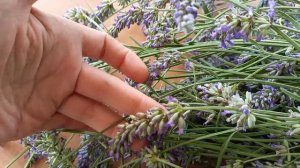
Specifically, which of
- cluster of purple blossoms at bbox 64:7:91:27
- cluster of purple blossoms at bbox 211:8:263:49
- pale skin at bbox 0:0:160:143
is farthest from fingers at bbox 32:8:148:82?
cluster of purple blossoms at bbox 211:8:263:49

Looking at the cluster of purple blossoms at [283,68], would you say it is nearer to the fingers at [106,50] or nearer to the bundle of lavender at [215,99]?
the bundle of lavender at [215,99]

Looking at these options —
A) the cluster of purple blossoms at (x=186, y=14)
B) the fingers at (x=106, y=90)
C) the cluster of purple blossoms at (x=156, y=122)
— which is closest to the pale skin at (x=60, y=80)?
the fingers at (x=106, y=90)

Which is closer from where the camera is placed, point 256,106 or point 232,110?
point 232,110

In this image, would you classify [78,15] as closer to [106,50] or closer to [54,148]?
[106,50]

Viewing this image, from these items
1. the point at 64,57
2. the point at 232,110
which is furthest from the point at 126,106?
the point at 232,110

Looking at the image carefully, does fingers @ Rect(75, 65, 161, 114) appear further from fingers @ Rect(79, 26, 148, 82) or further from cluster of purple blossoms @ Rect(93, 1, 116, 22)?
cluster of purple blossoms @ Rect(93, 1, 116, 22)

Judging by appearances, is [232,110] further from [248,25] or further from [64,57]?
[64,57]

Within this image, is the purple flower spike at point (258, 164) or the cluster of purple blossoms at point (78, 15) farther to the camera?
the cluster of purple blossoms at point (78, 15)
